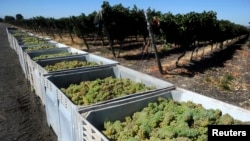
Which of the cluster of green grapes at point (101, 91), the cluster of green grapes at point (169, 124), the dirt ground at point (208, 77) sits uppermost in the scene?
the cluster of green grapes at point (101, 91)

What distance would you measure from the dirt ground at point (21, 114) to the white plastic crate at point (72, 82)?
0.98 meters

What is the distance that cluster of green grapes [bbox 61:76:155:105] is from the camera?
447 centimetres

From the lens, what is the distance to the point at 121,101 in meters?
3.91

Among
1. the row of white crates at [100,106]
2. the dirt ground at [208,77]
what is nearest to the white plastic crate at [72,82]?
the row of white crates at [100,106]

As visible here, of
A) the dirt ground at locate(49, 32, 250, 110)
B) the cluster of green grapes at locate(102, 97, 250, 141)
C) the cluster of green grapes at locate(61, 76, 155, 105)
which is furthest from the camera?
the dirt ground at locate(49, 32, 250, 110)

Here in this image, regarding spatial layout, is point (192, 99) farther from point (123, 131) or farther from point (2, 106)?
point (2, 106)

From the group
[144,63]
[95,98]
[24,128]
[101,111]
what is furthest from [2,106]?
[144,63]

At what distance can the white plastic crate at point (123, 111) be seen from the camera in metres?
3.15

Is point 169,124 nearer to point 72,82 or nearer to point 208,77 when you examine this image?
point 72,82

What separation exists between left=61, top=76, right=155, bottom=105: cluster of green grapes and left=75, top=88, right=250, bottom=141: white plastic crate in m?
0.62

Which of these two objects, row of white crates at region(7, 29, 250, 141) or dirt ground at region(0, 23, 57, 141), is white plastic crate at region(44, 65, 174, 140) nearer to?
row of white crates at region(7, 29, 250, 141)

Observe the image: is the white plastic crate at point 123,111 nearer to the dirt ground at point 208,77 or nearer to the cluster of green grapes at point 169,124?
the cluster of green grapes at point 169,124

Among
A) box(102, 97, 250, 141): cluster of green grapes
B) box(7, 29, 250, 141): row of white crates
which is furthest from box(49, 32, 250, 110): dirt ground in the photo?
box(102, 97, 250, 141): cluster of green grapes

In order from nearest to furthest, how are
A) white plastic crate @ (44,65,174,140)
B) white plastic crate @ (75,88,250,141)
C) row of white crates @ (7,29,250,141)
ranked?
white plastic crate @ (75,88,250,141)
row of white crates @ (7,29,250,141)
white plastic crate @ (44,65,174,140)
